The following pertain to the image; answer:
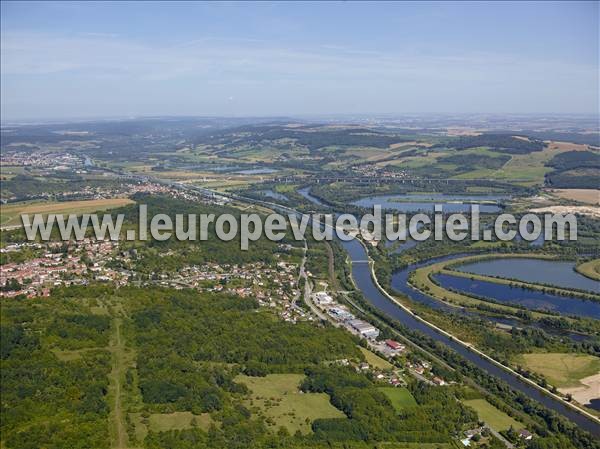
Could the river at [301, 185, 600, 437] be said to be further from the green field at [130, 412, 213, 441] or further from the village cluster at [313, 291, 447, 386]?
the green field at [130, 412, 213, 441]

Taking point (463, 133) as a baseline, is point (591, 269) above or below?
below

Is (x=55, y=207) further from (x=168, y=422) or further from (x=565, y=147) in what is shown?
(x=565, y=147)

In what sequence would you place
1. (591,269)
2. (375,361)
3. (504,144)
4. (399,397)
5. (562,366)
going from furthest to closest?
(504,144) < (591,269) < (375,361) < (562,366) < (399,397)

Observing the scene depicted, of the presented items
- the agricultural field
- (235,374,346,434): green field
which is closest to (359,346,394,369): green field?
(235,374,346,434): green field

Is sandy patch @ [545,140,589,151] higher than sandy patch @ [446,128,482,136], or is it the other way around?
sandy patch @ [446,128,482,136]

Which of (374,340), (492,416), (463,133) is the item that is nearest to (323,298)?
(374,340)

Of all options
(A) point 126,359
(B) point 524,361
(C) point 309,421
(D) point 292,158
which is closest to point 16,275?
(A) point 126,359
